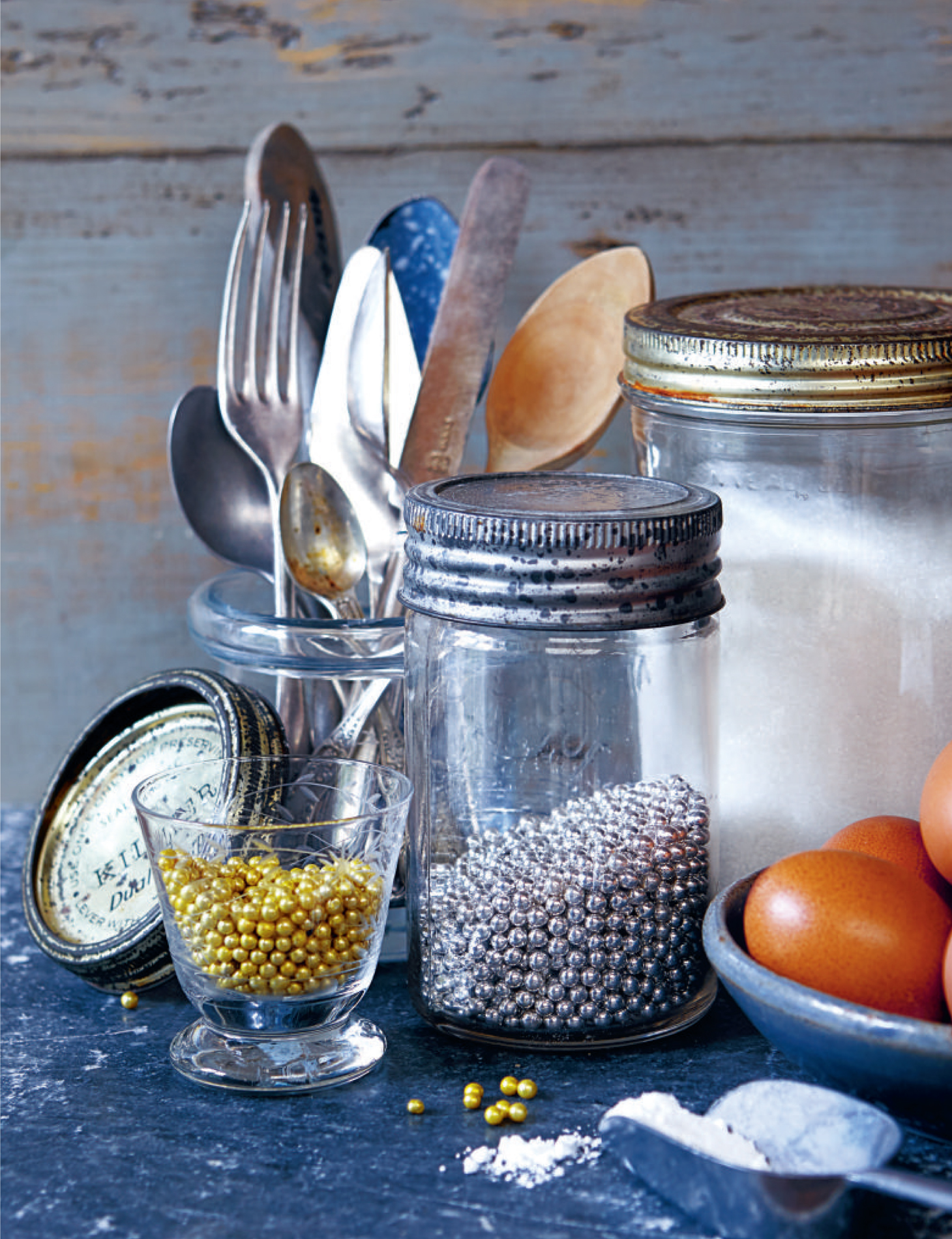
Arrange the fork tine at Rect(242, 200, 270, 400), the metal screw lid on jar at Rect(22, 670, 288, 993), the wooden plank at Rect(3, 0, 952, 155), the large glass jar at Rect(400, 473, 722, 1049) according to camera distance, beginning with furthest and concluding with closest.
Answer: the wooden plank at Rect(3, 0, 952, 155)
the fork tine at Rect(242, 200, 270, 400)
the metal screw lid on jar at Rect(22, 670, 288, 993)
the large glass jar at Rect(400, 473, 722, 1049)

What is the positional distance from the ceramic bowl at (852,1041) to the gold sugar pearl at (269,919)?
0.50ft

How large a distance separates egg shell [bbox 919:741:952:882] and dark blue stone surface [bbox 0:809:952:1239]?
105 millimetres

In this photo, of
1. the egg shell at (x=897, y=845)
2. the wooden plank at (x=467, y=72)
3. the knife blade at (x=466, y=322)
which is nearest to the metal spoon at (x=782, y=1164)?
the egg shell at (x=897, y=845)

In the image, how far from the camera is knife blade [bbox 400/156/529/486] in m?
0.75

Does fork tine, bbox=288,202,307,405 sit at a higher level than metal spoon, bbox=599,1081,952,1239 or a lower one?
higher

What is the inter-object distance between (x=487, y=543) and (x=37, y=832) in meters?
0.32

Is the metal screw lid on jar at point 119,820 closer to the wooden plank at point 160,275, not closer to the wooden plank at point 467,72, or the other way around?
the wooden plank at point 160,275

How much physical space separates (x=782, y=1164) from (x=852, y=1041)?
0.16 feet

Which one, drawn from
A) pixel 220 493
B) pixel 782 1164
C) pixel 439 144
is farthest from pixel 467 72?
pixel 782 1164

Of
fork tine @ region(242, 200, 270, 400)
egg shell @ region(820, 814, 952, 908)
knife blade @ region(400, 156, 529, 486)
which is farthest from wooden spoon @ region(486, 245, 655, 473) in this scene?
egg shell @ region(820, 814, 952, 908)

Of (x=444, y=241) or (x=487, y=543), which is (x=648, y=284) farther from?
(x=487, y=543)

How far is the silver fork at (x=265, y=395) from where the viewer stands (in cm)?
74

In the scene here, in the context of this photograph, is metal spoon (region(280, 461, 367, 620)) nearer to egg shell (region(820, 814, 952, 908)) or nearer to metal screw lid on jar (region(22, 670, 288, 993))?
metal screw lid on jar (region(22, 670, 288, 993))

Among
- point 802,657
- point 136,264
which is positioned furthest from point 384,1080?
point 136,264
